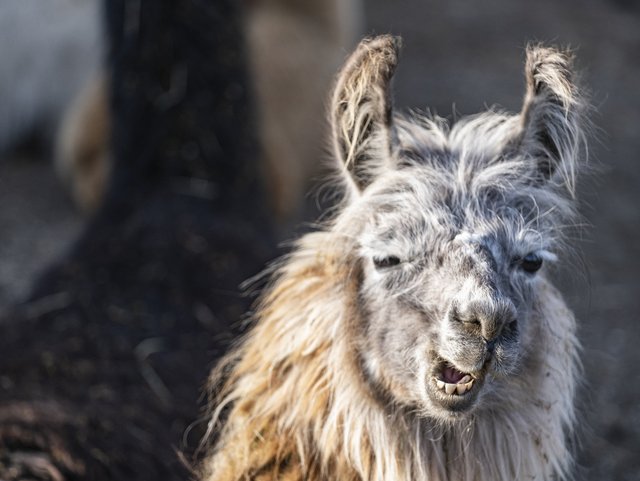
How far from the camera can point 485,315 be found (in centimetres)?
224

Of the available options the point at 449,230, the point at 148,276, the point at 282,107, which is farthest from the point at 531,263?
the point at 282,107

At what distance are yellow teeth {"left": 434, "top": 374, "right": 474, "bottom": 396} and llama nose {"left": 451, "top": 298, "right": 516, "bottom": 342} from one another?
0.13 meters

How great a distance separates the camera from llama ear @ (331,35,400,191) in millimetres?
2521

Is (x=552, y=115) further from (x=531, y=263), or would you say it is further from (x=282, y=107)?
(x=282, y=107)

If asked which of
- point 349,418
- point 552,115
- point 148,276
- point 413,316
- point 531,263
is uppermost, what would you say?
point 552,115

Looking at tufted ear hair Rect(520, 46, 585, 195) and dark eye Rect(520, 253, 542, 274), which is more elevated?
tufted ear hair Rect(520, 46, 585, 195)

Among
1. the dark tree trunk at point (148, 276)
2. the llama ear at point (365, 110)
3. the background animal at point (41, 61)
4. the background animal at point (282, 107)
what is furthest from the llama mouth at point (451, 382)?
the background animal at point (41, 61)

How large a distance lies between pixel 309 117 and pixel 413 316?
4495mm

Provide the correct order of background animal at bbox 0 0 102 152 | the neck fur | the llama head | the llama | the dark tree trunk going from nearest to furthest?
the llama head < the llama < the neck fur < the dark tree trunk < background animal at bbox 0 0 102 152

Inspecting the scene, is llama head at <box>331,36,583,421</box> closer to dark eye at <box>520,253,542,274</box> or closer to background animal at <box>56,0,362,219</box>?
dark eye at <box>520,253,542,274</box>

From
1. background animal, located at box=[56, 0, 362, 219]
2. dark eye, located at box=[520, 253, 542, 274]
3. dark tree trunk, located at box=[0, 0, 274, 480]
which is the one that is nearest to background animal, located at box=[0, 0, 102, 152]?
background animal, located at box=[56, 0, 362, 219]

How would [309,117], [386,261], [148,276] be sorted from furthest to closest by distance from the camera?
1. [309,117]
2. [148,276]
3. [386,261]

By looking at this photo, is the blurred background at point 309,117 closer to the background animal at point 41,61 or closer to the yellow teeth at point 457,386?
the background animal at point 41,61

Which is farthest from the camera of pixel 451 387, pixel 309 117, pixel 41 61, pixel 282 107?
pixel 41 61
